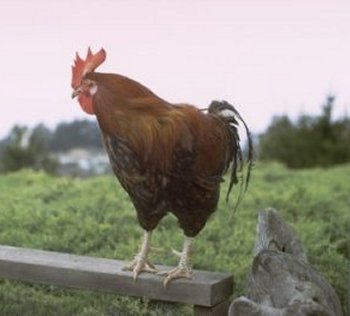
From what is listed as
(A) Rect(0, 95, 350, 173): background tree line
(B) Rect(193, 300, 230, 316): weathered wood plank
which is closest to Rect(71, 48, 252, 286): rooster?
(B) Rect(193, 300, 230, 316): weathered wood plank

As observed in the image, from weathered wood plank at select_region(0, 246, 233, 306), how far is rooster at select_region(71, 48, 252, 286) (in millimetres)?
59

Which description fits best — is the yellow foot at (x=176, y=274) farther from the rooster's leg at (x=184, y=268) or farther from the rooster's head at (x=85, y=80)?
the rooster's head at (x=85, y=80)

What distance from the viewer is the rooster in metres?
2.21

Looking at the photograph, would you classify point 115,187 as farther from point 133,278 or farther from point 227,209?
point 133,278

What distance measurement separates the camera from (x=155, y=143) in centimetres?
222

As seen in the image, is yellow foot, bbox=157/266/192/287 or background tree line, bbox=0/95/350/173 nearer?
yellow foot, bbox=157/266/192/287

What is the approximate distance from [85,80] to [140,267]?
61 cm

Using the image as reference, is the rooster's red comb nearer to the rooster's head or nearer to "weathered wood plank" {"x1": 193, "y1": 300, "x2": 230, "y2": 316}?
the rooster's head

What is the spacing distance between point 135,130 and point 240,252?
132 cm

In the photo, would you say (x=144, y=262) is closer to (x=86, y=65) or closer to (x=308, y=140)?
(x=86, y=65)

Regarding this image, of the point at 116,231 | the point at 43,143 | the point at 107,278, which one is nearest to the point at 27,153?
the point at 43,143

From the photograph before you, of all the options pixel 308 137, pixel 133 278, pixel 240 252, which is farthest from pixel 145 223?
pixel 308 137

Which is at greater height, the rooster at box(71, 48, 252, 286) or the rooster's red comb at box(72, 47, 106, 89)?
the rooster's red comb at box(72, 47, 106, 89)

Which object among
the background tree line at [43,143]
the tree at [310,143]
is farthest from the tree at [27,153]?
the tree at [310,143]
